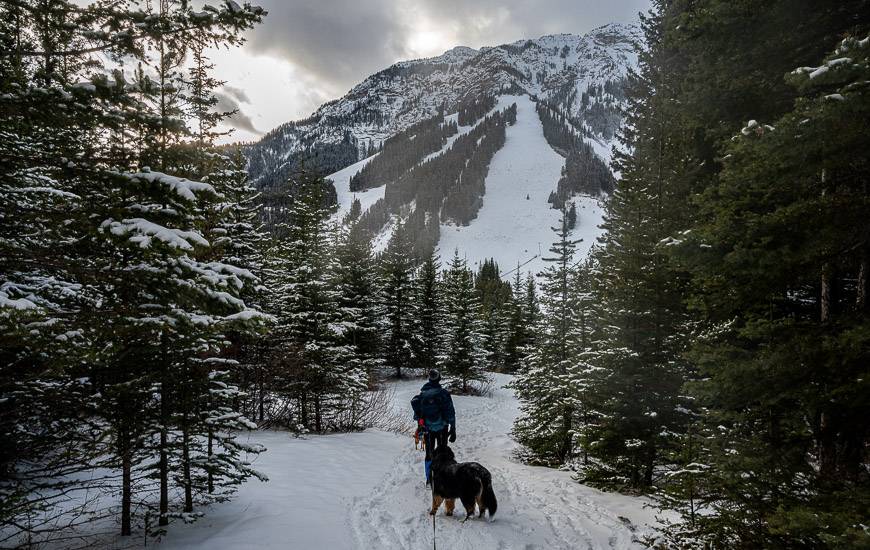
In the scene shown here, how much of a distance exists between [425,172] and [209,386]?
17743 centimetres

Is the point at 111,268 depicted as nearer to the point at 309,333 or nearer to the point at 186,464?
the point at 186,464

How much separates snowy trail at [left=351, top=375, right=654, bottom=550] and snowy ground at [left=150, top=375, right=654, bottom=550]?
2 cm

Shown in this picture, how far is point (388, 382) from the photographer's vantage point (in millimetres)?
30891

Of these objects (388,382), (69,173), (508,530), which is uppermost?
(69,173)

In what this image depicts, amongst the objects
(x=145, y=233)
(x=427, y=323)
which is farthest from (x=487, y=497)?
(x=427, y=323)

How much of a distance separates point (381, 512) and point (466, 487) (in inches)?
68.7

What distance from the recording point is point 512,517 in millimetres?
6984

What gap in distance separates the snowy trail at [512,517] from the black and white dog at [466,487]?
0.80 feet

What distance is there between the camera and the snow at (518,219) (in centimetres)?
11825

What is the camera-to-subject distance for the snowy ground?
5902 millimetres

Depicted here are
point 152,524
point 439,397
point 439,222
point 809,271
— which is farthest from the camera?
point 439,222

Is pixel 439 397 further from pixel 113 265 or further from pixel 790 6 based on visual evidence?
pixel 790 6

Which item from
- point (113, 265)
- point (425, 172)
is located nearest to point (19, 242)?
point (113, 265)

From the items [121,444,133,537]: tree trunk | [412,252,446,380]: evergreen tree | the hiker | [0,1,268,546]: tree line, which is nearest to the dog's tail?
the hiker
